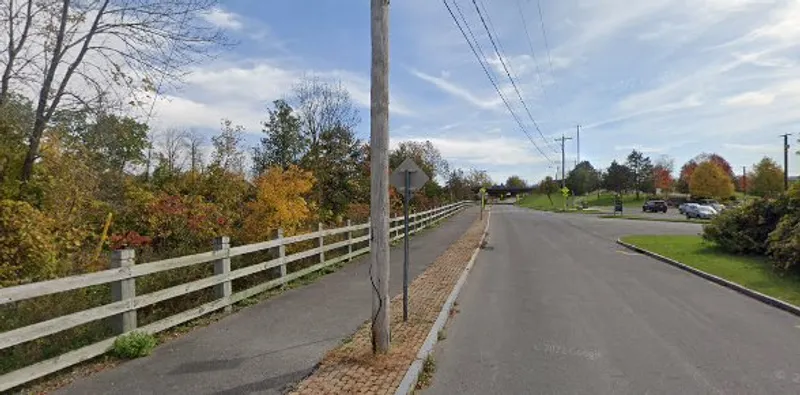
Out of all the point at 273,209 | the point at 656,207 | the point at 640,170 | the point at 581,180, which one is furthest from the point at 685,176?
the point at 273,209

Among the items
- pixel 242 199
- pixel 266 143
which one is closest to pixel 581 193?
pixel 266 143

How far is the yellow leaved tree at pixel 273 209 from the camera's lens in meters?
15.1

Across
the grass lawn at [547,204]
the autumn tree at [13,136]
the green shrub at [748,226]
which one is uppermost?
the autumn tree at [13,136]

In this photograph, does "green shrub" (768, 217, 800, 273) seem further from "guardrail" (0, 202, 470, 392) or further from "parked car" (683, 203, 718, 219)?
"parked car" (683, 203, 718, 219)

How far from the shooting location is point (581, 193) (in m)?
148

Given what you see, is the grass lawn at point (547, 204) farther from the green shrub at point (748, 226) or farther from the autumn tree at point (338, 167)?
the green shrub at point (748, 226)

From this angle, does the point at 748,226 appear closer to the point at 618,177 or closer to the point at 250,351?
the point at 250,351

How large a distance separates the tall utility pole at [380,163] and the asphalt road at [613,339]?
104cm

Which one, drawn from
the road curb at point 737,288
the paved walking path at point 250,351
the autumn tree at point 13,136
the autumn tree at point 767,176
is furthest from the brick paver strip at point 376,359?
the autumn tree at point 767,176

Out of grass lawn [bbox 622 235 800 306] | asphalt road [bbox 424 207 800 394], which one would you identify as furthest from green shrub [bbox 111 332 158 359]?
grass lawn [bbox 622 235 800 306]

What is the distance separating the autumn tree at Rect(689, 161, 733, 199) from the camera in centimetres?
8838

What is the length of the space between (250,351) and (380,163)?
2722 mm

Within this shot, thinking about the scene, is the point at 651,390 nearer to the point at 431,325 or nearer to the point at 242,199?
the point at 431,325

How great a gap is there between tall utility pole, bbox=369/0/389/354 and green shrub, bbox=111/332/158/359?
8.70 ft
